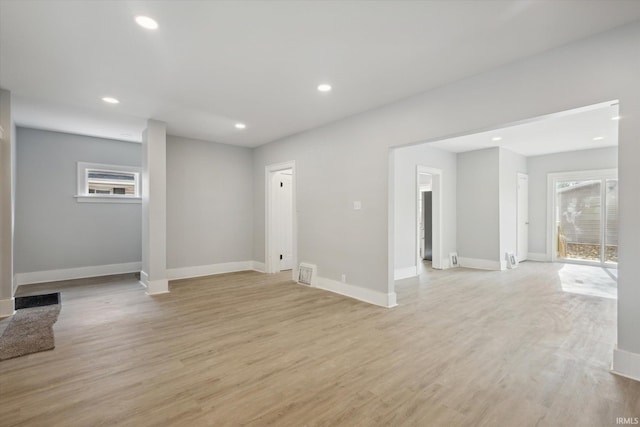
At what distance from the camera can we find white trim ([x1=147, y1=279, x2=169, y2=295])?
4691mm

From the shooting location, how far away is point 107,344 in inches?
115

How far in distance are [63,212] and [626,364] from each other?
794cm

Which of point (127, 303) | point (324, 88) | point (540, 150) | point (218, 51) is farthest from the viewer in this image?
point (540, 150)

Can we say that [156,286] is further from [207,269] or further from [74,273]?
[74,273]

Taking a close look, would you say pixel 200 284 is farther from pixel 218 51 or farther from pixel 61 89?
pixel 218 51

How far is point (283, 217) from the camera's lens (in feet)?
21.5

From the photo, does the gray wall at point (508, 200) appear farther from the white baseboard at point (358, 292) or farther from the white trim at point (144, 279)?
the white trim at point (144, 279)

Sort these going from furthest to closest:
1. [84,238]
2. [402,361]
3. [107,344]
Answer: [84,238], [107,344], [402,361]

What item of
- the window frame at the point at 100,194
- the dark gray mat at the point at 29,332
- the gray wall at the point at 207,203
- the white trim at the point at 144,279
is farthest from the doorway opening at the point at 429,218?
the window frame at the point at 100,194

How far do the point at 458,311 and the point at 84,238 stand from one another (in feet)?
21.8

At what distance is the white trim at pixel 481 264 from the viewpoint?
6541 millimetres

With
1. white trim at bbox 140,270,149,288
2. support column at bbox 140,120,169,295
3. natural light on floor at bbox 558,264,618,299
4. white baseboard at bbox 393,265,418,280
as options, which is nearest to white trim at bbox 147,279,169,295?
support column at bbox 140,120,169,295

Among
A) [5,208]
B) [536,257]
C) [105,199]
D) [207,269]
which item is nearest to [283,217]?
[207,269]

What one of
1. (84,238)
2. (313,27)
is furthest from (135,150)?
(313,27)
